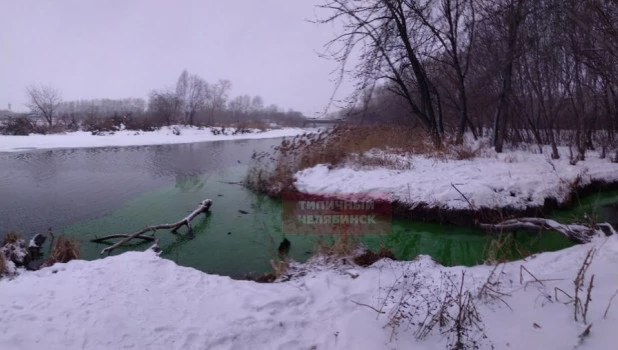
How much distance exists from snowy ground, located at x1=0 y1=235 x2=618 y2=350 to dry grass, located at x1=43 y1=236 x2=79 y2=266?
24.8 inches

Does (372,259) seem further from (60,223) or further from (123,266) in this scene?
(60,223)

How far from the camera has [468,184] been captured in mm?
8188

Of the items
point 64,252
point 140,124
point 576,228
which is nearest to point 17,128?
point 140,124

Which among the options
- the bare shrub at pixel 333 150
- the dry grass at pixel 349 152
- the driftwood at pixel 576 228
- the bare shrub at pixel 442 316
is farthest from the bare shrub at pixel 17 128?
the driftwood at pixel 576 228

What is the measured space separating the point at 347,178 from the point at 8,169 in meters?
14.5

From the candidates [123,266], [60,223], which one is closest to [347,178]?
[123,266]

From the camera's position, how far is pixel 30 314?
132 inches

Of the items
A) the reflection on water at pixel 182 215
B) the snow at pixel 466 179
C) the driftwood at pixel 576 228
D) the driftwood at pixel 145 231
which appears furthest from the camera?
the snow at pixel 466 179

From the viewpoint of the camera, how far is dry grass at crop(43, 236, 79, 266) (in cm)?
502

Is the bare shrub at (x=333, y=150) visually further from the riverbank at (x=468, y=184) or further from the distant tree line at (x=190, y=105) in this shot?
the distant tree line at (x=190, y=105)

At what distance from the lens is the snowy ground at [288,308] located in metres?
2.83

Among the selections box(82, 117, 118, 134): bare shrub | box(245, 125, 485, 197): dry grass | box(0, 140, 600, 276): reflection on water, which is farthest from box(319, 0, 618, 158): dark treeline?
box(82, 117, 118, 134): bare shrub

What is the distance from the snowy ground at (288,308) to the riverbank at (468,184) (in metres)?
3.09

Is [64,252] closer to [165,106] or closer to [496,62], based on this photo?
[496,62]
